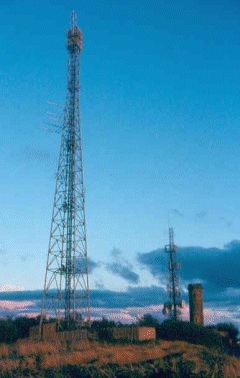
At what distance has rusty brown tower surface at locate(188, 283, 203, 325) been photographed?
150ft

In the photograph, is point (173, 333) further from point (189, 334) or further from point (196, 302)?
point (196, 302)

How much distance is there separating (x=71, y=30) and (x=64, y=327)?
26893mm

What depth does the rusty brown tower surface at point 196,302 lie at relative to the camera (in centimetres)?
4559

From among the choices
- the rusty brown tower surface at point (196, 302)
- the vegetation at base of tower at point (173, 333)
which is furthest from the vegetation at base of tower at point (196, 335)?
the rusty brown tower surface at point (196, 302)

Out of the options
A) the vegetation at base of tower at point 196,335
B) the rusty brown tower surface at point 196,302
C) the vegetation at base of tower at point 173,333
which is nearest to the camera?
the vegetation at base of tower at point 173,333

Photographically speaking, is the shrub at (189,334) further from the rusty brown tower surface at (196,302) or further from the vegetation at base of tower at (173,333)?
the rusty brown tower surface at (196,302)

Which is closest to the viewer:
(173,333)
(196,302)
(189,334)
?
(189,334)

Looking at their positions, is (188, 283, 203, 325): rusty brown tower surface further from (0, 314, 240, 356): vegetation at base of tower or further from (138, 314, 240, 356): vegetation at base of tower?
(138, 314, 240, 356): vegetation at base of tower

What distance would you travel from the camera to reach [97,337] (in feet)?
95.4

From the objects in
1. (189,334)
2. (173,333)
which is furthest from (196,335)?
(173,333)

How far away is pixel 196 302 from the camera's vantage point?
→ 46.1m

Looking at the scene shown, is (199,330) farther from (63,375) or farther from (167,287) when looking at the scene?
(63,375)

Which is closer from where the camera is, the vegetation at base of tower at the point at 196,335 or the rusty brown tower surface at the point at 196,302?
the vegetation at base of tower at the point at 196,335

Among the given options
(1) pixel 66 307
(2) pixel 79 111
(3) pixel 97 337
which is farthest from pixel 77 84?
(3) pixel 97 337
